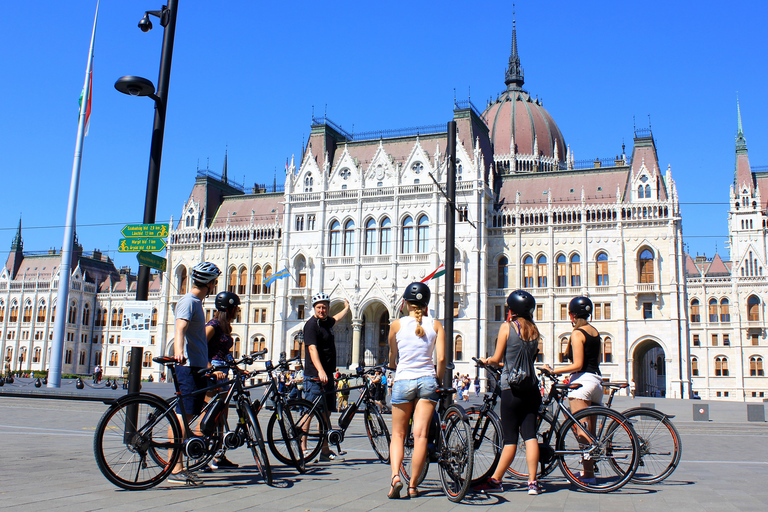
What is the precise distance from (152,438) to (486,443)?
3.64 meters

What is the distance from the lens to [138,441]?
673 centimetres

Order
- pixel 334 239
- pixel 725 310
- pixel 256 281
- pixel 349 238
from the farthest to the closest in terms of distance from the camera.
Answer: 1. pixel 725 310
2. pixel 256 281
3. pixel 334 239
4. pixel 349 238

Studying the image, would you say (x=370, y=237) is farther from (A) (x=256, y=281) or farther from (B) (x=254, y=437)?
(B) (x=254, y=437)

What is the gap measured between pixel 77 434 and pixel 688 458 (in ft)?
34.7

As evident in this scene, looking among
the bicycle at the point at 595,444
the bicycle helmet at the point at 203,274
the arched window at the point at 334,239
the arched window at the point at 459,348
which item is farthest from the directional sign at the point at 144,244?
the arched window at the point at 334,239

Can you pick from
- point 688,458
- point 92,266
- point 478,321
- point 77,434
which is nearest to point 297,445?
point 77,434

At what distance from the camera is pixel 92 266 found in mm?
86562

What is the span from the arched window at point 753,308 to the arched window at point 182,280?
51.5 meters

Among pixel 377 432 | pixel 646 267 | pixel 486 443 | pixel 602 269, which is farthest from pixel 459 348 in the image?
pixel 486 443

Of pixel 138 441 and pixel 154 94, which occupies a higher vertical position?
pixel 154 94

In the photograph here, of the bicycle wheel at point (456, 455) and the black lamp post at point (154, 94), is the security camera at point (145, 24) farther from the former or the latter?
the bicycle wheel at point (456, 455)

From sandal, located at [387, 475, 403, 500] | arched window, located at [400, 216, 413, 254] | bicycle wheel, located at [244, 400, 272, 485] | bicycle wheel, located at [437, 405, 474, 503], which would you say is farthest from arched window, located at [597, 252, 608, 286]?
sandal, located at [387, 475, 403, 500]

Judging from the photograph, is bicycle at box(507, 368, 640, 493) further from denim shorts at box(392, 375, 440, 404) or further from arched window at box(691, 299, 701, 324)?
arched window at box(691, 299, 701, 324)

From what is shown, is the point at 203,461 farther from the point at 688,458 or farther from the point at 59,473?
the point at 688,458
